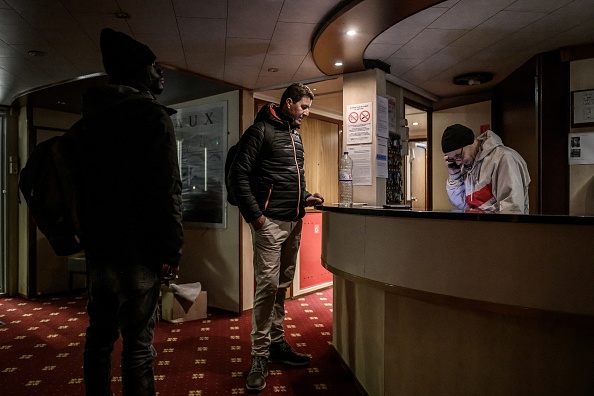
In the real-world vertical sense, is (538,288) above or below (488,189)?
below

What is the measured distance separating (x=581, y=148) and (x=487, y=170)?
51.5 inches

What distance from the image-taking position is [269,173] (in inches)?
96.4

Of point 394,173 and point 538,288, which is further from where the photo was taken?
point 394,173

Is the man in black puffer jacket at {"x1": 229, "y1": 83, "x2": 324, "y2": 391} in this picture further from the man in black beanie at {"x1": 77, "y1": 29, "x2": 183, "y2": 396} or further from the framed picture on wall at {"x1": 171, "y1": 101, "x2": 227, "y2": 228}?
the framed picture on wall at {"x1": 171, "y1": 101, "x2": 227, "y2": 228}

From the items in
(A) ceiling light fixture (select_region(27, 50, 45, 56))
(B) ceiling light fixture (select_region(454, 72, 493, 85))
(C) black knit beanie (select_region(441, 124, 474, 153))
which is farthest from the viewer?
(B) ceiling light fixture (select_region(454, 72, 493, 85))

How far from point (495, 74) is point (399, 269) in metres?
2.91

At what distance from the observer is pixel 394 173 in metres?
3.84

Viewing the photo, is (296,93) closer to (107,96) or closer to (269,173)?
(269,173)

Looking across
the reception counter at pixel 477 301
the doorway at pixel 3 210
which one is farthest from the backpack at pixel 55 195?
the doorway at pixel 3 210

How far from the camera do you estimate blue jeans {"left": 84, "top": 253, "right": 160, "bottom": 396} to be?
1.43 metres

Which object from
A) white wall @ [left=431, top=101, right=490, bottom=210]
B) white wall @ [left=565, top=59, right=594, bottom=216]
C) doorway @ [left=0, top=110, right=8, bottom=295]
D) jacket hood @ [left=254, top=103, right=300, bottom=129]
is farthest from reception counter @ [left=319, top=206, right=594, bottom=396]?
doorway @ [left=0, top=110, right=8, bottom=295]

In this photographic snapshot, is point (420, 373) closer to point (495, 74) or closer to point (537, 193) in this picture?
point (537, 193)

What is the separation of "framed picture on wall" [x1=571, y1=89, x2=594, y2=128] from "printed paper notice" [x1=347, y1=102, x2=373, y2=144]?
160 cm

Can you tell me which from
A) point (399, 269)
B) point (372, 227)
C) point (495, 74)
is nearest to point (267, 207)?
point (372, 227)
